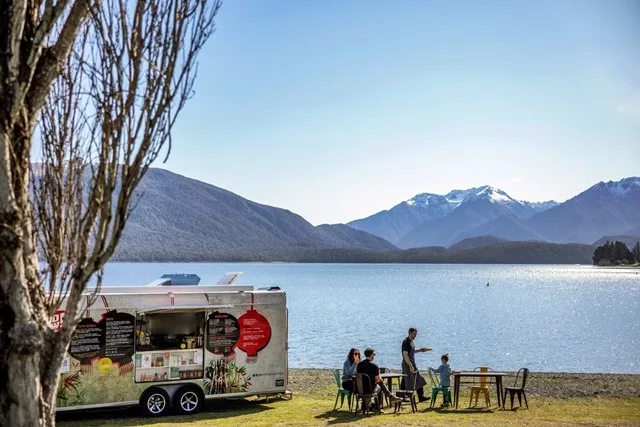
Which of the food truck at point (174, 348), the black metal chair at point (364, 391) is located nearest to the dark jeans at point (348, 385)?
the black metal chair at point (364, 391)

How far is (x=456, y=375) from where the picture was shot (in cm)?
1478

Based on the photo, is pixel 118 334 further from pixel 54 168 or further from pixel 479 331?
pixel 479 331

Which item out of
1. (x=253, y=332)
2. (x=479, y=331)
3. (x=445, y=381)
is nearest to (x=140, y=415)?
(x=253, y=332)

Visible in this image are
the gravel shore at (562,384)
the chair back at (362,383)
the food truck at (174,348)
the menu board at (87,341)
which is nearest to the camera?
the menu board at (87,341)

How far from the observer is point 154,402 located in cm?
1388

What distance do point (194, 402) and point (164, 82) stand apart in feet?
32.4

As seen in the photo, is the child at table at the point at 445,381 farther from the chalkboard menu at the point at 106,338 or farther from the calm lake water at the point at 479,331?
the calm lake water at the point at 479,331

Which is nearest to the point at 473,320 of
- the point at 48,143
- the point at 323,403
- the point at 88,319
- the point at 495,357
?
the point at 495,357

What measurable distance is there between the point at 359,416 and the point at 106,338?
16.1 ft

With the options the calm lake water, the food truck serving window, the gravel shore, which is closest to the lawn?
the food truck serving window

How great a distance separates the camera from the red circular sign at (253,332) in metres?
Answer: 14.8

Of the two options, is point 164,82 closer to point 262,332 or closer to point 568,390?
point 262,332

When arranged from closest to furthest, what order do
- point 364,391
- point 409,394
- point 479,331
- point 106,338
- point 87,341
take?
point 87,341 < point 106,338 < point 364,391 < point 409,394 < point 479,331

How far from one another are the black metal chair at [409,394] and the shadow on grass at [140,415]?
8.70 ft
